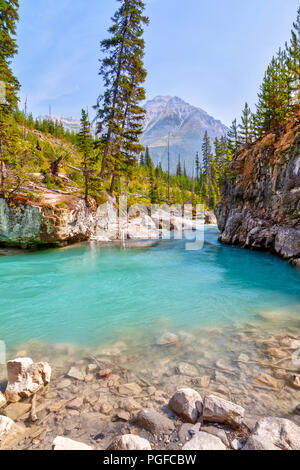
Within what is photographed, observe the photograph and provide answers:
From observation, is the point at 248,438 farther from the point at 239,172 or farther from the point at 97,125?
the point at 97,125

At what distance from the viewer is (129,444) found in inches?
79.0

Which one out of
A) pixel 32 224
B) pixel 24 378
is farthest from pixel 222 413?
pixel 32 224

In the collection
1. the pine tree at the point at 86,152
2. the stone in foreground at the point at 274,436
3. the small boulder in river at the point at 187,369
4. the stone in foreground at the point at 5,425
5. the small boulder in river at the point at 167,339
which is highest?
the pine tree at the point at 86,152

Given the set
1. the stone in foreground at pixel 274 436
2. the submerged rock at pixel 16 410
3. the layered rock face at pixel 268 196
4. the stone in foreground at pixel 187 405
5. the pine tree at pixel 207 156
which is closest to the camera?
the stone in foreground at pixel 274 436

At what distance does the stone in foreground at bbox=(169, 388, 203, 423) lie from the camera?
2438 mm

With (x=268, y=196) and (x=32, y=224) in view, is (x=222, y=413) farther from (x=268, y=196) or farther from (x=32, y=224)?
(x=268, y=196)

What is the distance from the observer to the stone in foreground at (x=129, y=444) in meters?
2.00

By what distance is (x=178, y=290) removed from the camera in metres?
7.89

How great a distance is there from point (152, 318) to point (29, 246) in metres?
12.1

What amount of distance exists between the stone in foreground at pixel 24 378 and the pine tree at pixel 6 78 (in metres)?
13.4

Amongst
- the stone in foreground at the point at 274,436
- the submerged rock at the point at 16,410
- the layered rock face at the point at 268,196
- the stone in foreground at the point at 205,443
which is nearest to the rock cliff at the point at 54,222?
the layered rock face at the point at 268,196

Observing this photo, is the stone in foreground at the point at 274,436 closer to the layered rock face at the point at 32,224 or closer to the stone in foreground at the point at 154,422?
the stone in foreground at the point at 154,422

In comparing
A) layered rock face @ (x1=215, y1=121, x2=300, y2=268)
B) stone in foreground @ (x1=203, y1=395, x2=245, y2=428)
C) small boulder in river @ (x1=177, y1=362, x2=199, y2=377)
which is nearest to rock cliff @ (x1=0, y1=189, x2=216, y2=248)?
layered rock face @ (x1=215, y1=121, x2=300, y2=268)
